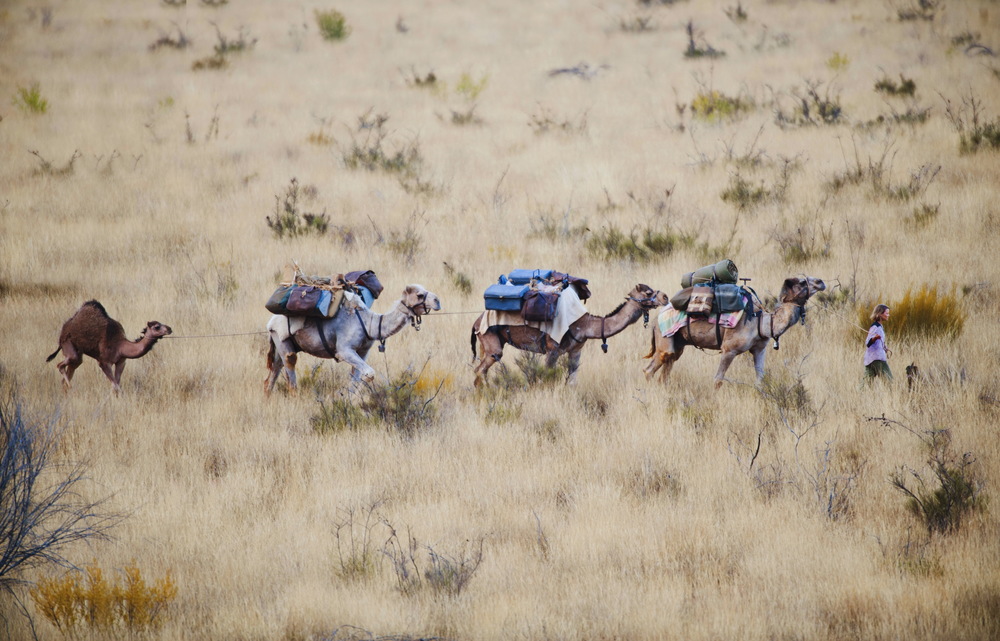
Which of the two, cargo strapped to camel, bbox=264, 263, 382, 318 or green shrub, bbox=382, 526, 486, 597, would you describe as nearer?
green shrub, bbox=382, 526, 486, 597

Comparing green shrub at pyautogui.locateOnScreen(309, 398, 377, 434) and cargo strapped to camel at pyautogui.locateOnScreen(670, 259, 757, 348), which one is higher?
cargo strapped to camel at pyautogui.locateOnScreen(670, 259, 757, 348)

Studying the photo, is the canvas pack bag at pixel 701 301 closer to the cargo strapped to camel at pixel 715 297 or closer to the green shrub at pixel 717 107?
the cargo strapped to camel at pixel 715 297

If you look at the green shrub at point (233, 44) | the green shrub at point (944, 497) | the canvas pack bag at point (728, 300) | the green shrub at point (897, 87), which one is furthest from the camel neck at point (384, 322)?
the green shrub at point (233, 44)

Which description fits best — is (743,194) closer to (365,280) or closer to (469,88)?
(365,280)

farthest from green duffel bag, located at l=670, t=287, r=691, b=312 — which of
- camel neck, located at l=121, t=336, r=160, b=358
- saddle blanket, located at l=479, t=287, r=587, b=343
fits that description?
camel neck, located at l=121, t=336, r=160, b=358

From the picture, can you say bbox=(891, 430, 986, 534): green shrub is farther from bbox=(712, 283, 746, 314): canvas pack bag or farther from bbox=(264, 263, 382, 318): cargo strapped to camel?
bbox=(264, 263, 382, 318): cargo strapped to camel

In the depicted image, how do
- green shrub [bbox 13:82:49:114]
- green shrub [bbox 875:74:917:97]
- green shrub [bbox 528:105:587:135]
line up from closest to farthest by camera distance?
1. green shrub [bbox 875:74:917:97]
2. green shrub [bbox 528:105:587:135]
3. green shrub [bbox 13:82:49:114]

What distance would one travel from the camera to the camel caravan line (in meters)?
8.23

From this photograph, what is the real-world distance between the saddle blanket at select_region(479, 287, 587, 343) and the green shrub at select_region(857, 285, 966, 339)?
11.7 feet

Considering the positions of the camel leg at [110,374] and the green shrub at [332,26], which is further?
the green shrub at [332,26]

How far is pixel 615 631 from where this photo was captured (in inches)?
197

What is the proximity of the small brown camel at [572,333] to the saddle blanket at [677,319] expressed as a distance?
171 mm

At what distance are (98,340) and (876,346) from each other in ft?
24.1

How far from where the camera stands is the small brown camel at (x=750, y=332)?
805cm
